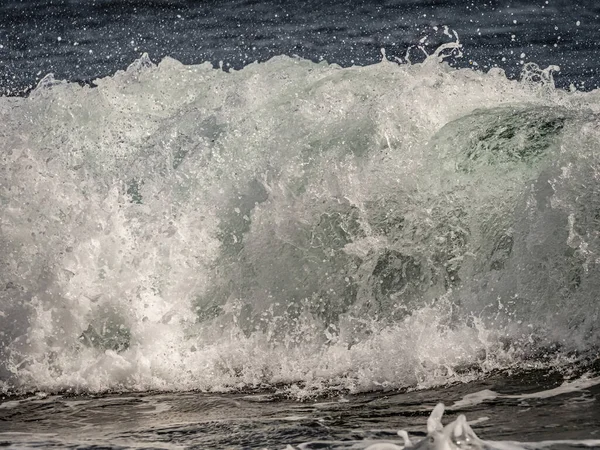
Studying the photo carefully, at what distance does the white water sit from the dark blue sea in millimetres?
13

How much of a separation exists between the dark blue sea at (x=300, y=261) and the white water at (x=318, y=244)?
0.01 meters

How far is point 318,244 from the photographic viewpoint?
Result: 677 cm

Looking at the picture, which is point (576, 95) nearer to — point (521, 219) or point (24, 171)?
point (521, 219)

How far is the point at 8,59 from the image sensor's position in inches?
539

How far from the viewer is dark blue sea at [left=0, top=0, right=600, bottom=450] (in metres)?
5.54

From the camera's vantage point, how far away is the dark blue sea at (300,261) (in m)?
5.54

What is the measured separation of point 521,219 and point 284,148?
1604 mm

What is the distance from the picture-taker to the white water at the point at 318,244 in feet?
20.1

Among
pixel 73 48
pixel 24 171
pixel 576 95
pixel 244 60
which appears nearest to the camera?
pixel 24 171

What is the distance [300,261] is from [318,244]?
146 mm

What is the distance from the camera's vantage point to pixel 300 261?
6.78m

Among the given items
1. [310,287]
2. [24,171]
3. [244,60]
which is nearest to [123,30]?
[244,60]

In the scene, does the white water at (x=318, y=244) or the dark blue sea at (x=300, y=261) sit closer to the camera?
the dark blue sea at (x=300, y=261)

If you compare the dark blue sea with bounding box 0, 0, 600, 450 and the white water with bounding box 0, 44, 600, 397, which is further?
the white water with bounding box 0, 44, 600, 397
